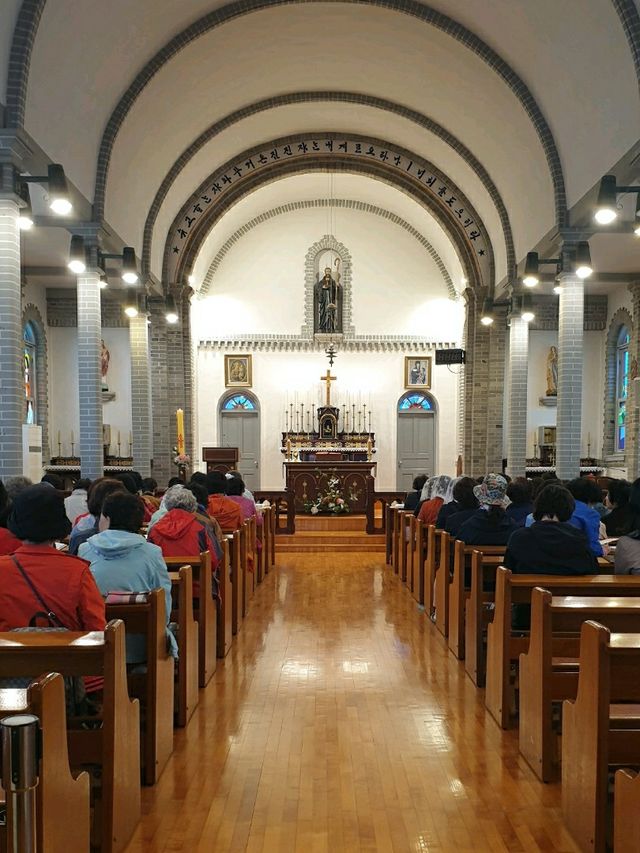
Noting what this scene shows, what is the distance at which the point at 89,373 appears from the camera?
1123cm

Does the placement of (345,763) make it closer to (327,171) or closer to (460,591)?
(460,591)

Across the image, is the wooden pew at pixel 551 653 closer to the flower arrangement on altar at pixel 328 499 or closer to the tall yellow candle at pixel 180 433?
the flower arrangement on altar at pixel 328 499

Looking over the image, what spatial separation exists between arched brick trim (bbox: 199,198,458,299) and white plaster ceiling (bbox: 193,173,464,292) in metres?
0.12

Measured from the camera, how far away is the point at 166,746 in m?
4.07

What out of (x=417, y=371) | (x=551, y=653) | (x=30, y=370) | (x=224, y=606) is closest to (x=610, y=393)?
(x=417, y=371)

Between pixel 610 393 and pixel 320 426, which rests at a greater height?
pixel 610 393

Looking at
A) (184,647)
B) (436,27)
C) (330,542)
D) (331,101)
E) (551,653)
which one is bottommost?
(330,542)

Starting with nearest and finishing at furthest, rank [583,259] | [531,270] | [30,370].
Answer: [583,259]
[531,270]
[30,370]

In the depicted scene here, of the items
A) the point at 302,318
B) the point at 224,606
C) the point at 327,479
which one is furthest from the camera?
the point at 302,318

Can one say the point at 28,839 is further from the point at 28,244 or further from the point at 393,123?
the point at 393,123

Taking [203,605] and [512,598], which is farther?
[203,605]

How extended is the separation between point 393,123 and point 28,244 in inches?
315

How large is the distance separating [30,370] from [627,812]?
54.9 feet

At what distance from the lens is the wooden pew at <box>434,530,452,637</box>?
21.3 ft
